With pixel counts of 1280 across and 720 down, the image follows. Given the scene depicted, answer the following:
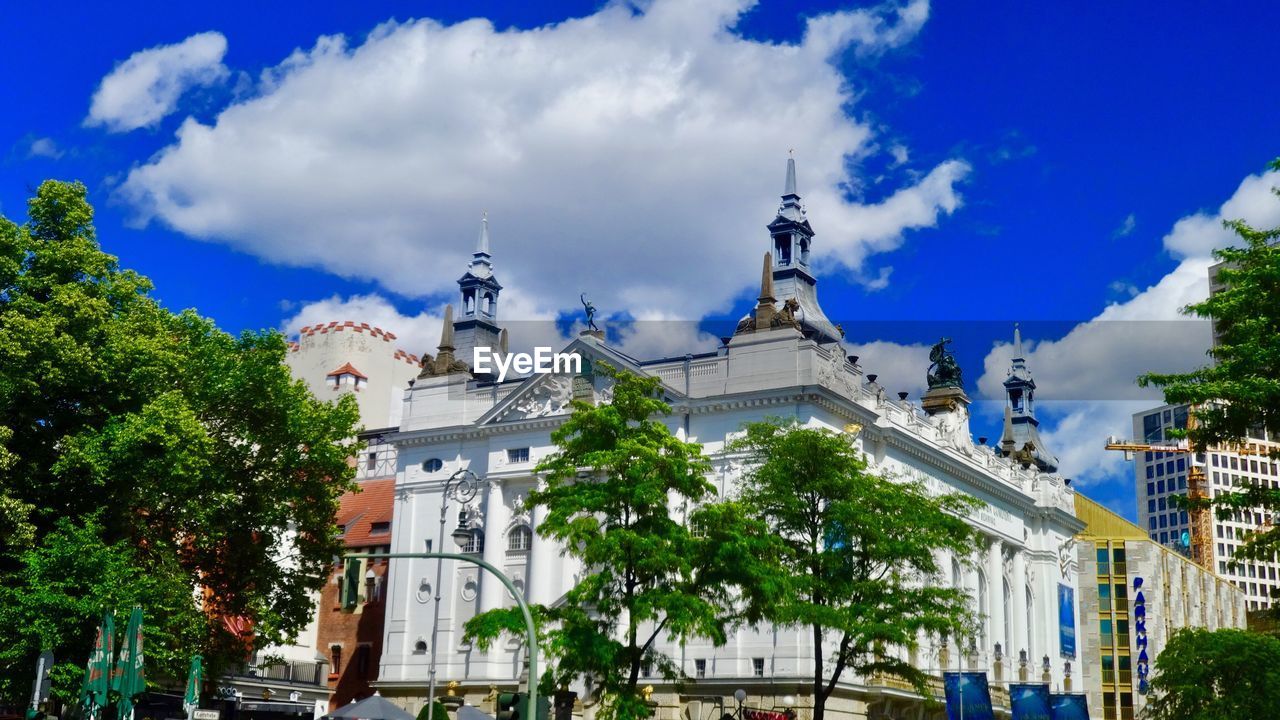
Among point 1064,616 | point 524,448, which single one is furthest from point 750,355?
point 1064,616

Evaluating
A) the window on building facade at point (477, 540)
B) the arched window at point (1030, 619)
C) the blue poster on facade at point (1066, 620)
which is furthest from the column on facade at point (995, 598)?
the window on building facade at point (477, 540)

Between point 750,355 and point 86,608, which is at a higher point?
point 750,355

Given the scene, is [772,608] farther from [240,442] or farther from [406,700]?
[406,700]

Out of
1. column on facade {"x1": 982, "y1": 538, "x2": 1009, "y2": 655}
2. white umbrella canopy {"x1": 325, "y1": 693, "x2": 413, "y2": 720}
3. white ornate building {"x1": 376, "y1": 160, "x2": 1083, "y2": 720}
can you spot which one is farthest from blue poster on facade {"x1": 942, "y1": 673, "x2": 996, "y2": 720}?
white umbrella canopy {"x1": 325, "y1": 693, "x2": 413, "y2": 720}

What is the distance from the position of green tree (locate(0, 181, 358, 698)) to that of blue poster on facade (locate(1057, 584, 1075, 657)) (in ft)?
162

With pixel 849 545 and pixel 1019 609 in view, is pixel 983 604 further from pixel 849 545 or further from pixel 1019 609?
pixel 849 545

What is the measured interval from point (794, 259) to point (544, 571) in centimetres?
2442

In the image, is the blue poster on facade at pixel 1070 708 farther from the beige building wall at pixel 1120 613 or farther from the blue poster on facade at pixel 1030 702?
the beige building wall at pixel 1120 613

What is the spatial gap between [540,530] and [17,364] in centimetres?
1657

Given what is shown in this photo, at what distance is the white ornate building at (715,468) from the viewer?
61.7 metres

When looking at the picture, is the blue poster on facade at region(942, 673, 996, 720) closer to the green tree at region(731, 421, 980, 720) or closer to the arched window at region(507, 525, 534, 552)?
the green tree at region(731, 421, 980, 720)

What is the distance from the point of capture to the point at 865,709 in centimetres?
6188

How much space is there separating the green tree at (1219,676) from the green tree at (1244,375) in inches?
497

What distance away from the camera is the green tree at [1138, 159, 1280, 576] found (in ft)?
91.4
